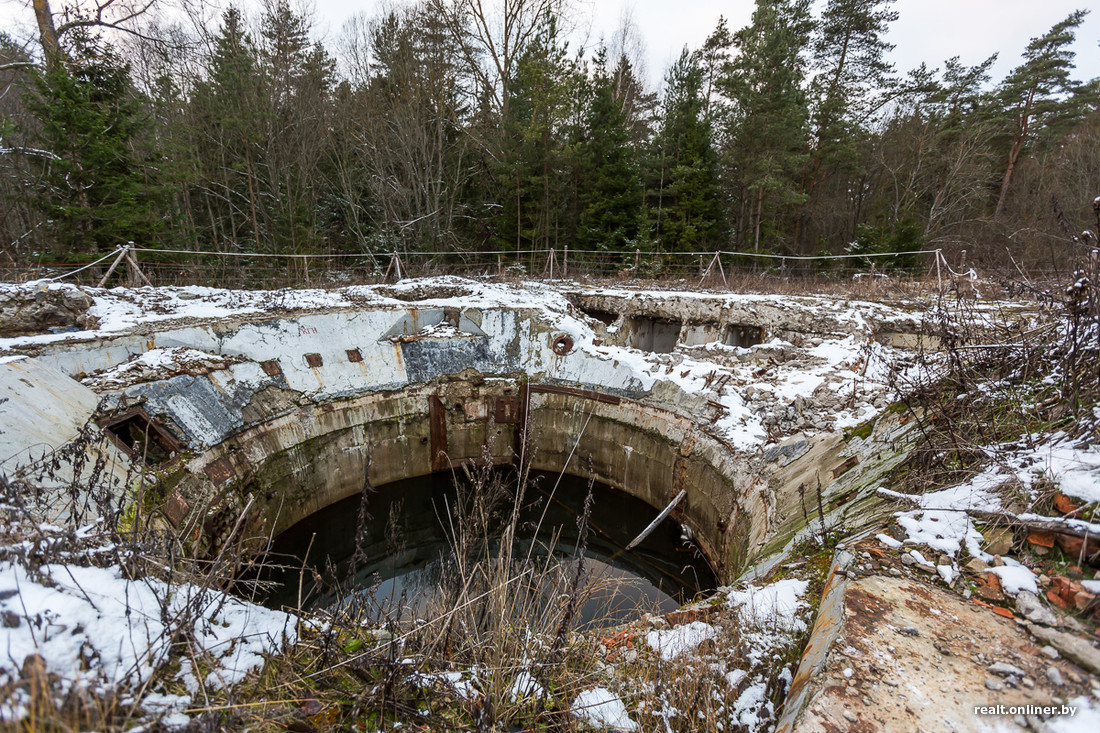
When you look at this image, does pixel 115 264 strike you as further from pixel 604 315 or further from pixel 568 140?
pixel 568 140

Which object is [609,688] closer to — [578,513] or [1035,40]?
[578,513]

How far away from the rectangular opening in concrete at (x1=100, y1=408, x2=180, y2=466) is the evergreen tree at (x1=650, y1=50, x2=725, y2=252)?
1601 cm

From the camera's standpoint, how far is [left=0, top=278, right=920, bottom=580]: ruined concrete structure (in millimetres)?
5422

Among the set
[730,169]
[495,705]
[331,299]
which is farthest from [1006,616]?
[730,169]

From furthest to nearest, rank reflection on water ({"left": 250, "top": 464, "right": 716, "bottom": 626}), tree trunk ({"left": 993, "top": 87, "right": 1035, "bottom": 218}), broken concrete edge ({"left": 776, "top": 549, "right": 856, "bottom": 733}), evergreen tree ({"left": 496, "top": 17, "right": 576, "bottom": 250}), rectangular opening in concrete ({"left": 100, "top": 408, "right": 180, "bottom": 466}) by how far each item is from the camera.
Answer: tree trunk ({"left": 993, "top": 87, "right": 1035, "bottom": 218})
evergreen tree ({"left": 496, "top": 17, "right": 576, "bottom": 250})
reflection on water ({"left": 250, "top": 464, "right": 716, "bottom": 626})
rectangular opening in concrete ({"left": 100, "top": 408, "right": 180, "bottom": 466})
broken concrete edge ({"left": 776, "top": 549, "right": 856, "bottom": 733})

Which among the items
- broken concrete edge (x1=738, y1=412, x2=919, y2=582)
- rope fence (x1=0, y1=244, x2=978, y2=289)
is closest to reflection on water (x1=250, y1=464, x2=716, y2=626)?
broken concrete edge (x1=738, y1=412, x2=919, y2=582)

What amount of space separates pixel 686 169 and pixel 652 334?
7.96 meters

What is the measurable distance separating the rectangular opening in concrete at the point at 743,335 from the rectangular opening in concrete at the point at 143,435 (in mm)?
11056

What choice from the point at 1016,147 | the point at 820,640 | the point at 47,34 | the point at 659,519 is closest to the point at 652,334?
the point at 659,519

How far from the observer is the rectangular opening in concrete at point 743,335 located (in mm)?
10633

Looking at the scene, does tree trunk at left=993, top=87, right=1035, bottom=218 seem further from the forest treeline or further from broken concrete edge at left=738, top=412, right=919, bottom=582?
broken concrete edge at left=738, top=412, right=919, bottom=582

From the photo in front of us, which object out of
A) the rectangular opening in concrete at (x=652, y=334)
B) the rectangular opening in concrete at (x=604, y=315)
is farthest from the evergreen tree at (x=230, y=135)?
the rectangular opening in concrete at (x=652, y=334)

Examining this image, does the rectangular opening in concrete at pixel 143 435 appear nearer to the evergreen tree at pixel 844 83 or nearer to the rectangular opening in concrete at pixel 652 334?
the rectangular opening in concrete at pixel 652 334

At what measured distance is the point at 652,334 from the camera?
39.8ft
